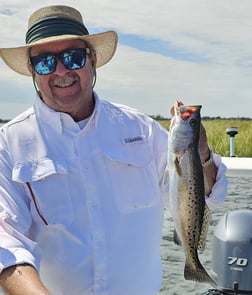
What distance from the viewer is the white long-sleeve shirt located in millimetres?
2850

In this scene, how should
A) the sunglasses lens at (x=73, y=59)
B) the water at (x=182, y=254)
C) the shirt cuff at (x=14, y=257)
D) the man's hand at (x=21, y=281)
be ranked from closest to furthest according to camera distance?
the man's hand at (x=21, y=281)
the shirt cuff at (x=14, y=257)
the sunglasses lens at (x=73, y=59)
the water at (x=182, y=254)

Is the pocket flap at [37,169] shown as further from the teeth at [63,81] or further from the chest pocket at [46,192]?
the teeth at [63,81]

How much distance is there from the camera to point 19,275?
258 cm

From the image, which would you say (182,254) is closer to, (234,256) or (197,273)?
(234,256)

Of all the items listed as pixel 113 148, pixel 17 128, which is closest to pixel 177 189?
pixel 113 148

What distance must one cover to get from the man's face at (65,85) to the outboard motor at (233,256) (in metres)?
1.60

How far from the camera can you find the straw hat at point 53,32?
2.99 meters

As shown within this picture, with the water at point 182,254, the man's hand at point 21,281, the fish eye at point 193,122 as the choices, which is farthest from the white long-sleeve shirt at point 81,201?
the water at point 182,254

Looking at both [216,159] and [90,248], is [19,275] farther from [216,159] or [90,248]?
[216,159]

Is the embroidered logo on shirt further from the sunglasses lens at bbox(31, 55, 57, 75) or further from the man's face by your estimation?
the sunglasses lens at bbox(31, 55, 57, 75)

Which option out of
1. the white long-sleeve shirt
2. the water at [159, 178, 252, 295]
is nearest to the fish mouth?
the white long-sleeve shirt

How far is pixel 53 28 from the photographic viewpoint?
302cm

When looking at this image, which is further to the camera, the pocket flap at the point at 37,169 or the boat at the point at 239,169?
the boat at the point at 239,169

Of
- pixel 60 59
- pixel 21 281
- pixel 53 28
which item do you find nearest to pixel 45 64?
pixel 60 59
